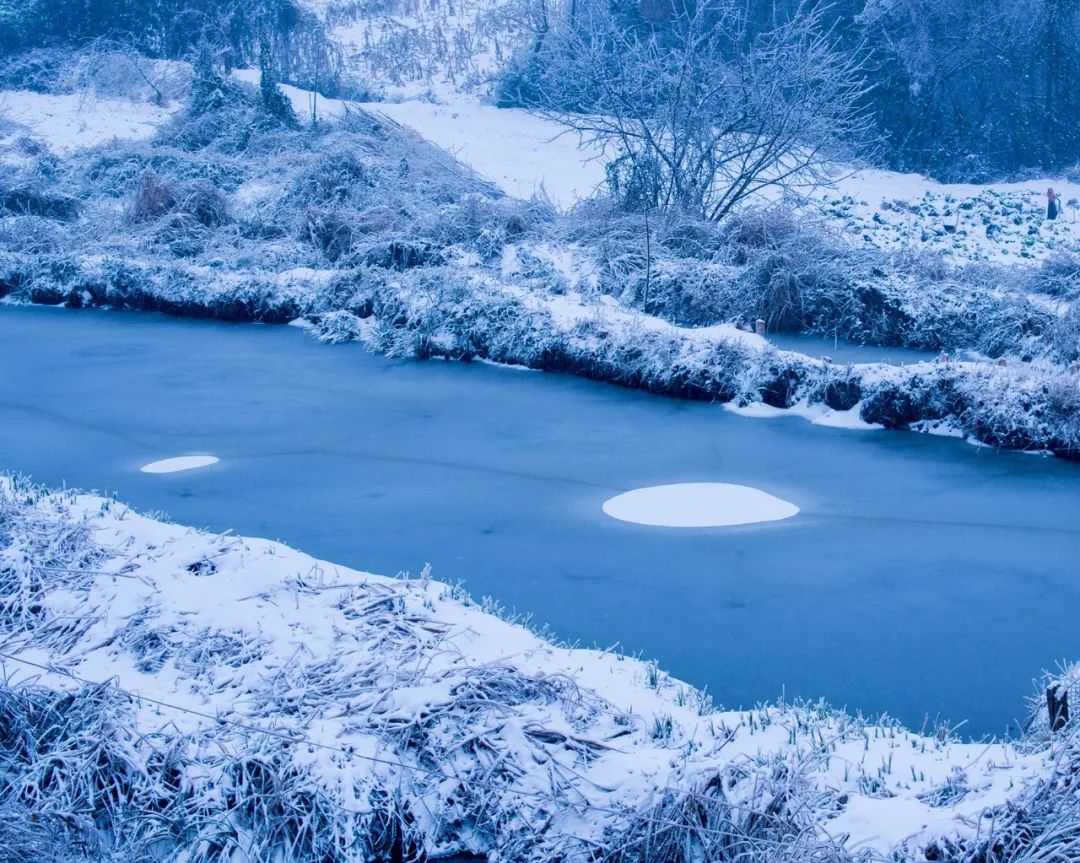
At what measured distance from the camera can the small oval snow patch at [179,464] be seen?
815 cm

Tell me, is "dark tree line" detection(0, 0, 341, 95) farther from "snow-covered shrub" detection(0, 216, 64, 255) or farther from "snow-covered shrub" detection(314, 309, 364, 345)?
"snow-covered shrub" detection(314, 309, 364, 345)

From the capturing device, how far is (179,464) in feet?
27.2

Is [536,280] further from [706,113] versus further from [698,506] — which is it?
[698,506]

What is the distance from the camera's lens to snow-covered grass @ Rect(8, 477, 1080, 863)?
3.42 m

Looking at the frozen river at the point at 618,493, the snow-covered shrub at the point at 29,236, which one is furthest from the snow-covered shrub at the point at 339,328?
the snow-covered shrub at the point at 29,236

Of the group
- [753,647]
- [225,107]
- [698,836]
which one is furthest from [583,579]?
[225,107]

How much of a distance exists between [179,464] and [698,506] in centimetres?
395

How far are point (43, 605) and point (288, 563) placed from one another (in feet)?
3.70

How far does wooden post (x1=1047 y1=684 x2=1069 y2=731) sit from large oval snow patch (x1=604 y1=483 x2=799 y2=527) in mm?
3032

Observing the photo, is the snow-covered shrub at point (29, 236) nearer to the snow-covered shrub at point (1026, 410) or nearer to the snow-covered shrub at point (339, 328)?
the snow-covered shrub at point (339, 328)

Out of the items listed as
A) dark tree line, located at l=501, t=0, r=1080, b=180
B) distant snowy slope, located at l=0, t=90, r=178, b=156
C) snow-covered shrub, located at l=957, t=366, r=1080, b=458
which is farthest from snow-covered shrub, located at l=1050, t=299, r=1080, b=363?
distant snowy slope, located at l=0, t=90, r=178, b=156

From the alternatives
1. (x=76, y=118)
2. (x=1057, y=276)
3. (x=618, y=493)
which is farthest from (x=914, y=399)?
(x=76, y=118)

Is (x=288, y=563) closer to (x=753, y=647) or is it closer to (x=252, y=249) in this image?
(x=753, y=647)

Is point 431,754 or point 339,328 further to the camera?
point 339,328
